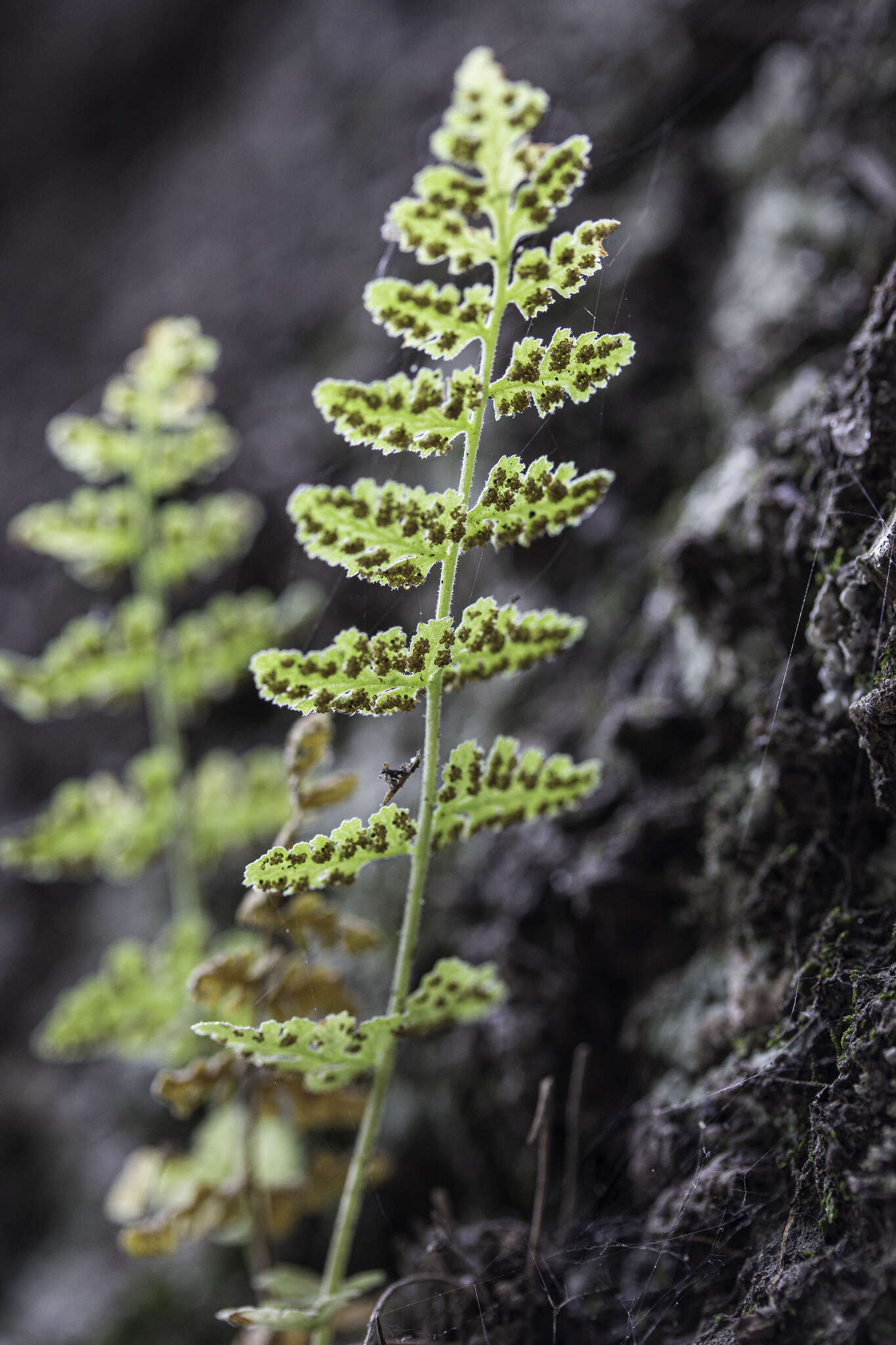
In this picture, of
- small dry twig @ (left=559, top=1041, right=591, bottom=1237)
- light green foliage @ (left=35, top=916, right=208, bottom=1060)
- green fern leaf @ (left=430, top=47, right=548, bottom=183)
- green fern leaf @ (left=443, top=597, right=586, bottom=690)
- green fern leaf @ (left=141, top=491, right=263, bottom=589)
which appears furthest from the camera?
green fern leaf @ (left=141, top=491, right=263, bottom=589)

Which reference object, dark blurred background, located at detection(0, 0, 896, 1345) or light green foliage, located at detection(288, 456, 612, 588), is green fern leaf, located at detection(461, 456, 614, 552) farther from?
dark blurred background, located at detection(0, 0, 896, 1345)

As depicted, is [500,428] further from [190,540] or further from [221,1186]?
[221,1186]

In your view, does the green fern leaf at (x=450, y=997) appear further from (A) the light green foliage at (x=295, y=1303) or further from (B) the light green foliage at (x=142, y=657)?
(B) the light green foliage at (x=142, y=657)

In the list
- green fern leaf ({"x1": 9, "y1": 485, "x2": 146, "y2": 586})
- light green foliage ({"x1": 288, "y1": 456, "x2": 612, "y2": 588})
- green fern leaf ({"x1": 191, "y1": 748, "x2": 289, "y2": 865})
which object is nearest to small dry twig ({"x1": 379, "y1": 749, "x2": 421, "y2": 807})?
light green foliage ({"x1": 288, "y1": 456, "x2": 612, "y2": 588})

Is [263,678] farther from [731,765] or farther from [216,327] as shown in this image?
[216,327]

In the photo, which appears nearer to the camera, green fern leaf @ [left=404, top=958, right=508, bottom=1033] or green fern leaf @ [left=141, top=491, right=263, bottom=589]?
green fern leaf @ [left=404, top=958, right=508, bottom=1033]

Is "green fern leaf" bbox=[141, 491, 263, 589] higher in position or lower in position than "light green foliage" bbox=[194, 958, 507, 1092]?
higher
